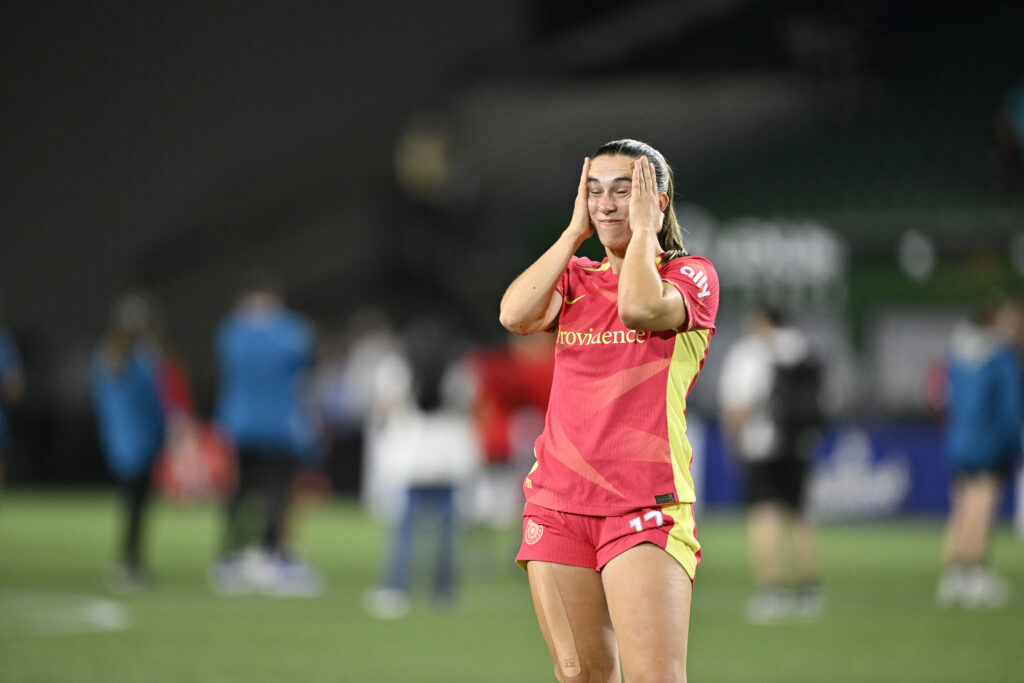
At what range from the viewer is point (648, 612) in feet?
15.1

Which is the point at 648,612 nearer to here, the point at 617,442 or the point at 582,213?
the point at 617,442

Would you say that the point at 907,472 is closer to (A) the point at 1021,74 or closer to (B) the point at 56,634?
(A) the point at 1021,74

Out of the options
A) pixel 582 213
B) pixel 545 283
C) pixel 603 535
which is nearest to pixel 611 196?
pixel 582 213

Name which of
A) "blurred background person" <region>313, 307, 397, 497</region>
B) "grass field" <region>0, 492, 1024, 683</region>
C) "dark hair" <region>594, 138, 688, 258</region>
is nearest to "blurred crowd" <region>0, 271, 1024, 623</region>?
"grass field" <region>0, 492, 1024, 683</region>

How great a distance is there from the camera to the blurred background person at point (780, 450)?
11.9 metres

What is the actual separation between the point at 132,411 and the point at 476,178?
1409 cm

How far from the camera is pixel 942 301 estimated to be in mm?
21641

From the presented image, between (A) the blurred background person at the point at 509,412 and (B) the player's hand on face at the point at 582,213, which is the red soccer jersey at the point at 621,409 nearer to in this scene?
(B) the player's hand on face at the point at 582,213

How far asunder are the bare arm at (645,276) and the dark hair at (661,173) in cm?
8

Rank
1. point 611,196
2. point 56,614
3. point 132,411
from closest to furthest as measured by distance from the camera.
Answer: point 611,196 → point 56,614 → point 132,411

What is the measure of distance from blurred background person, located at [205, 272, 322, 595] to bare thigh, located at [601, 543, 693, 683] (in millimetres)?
8602

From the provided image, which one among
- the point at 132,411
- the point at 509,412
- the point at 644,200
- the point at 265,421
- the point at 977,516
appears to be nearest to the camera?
the point at 644,200

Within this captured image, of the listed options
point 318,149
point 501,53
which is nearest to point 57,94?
point 318,149

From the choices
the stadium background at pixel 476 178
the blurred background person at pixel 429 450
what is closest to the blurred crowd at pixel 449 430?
the blurred background person at pixel 429 450
